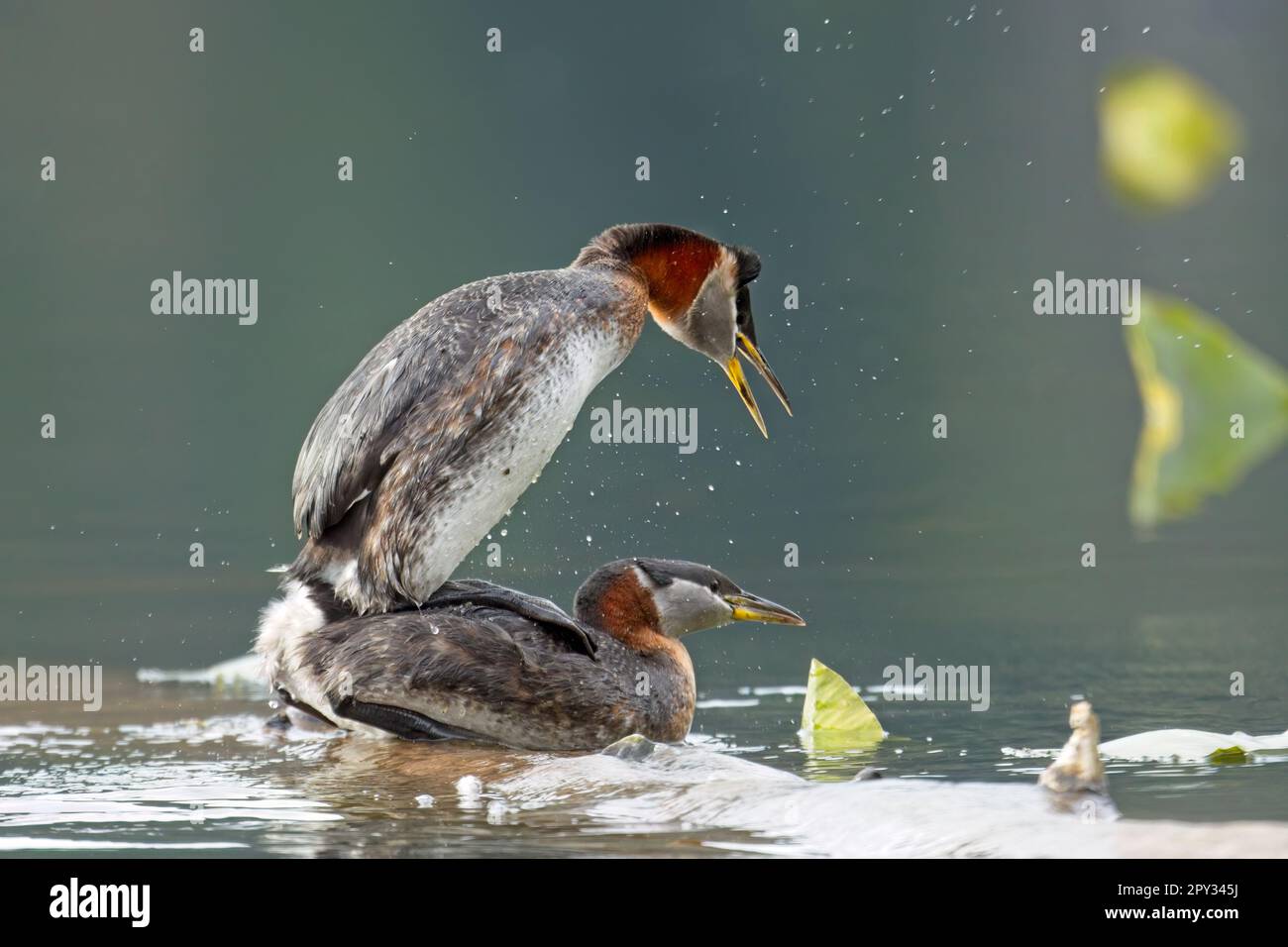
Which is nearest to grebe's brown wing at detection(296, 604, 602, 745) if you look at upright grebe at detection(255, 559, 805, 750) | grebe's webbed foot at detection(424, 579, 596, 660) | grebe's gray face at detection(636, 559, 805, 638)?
upright grebe at detection(255, 559, 805, 750)

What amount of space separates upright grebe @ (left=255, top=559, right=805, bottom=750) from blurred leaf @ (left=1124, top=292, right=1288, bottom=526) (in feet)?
15.6

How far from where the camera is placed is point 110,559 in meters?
11.3

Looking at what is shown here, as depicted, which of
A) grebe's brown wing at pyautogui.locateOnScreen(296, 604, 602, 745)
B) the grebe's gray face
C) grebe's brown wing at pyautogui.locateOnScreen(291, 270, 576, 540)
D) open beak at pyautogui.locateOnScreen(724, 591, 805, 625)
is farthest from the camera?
open beak at pyautogui.locateOnScreen(724, 591, 805, 625)

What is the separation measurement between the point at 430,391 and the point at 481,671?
936 mm

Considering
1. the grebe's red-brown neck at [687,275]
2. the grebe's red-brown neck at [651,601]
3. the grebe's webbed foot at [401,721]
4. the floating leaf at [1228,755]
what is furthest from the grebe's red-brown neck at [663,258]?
the floating leaf at [1228,755]

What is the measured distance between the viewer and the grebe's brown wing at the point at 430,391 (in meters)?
5.59

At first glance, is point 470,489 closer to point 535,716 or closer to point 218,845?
point 535,716

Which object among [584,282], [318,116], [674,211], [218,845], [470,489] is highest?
[318,116]

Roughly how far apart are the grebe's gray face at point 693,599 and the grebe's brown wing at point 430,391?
949 millimetres

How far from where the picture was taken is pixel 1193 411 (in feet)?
2.60

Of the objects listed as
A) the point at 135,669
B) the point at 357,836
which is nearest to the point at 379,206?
the point at 135,669

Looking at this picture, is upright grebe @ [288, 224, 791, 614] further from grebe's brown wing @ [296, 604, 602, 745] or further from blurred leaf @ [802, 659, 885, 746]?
blurred leaf @ [802, 659, 885, 746]

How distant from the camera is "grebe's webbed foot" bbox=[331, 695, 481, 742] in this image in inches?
217

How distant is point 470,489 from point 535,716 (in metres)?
0.78
